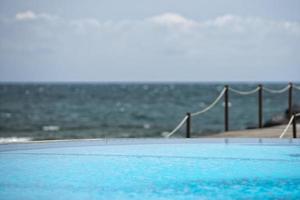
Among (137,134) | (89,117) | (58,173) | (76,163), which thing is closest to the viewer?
(58,173)

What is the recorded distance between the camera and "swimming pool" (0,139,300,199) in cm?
653

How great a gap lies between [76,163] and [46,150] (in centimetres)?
114

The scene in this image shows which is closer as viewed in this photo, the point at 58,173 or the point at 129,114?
the point at 58,173

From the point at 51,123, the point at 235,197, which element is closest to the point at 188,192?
the point at 235,197

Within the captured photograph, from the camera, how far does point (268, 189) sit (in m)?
6.73

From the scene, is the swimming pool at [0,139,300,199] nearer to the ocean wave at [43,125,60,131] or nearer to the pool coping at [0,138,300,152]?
the pool coping at [0,138,300,152]

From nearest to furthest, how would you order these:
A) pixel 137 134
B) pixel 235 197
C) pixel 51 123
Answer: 1. pixel 235 197
2. pixel 137 134
3. pixel 51 123

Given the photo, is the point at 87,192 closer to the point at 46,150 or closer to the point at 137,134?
the point at 46,150

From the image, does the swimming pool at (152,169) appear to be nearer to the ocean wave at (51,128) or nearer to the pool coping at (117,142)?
the pool coping at (117,142)

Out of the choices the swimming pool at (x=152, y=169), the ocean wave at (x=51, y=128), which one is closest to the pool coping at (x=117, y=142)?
the swimming pool at (x=152, y=169)

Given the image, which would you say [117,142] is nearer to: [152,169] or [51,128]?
[152,169]

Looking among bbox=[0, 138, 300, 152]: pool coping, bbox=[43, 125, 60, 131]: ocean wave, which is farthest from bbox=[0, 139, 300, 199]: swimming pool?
bbox=[43, 125, 60, 131]: ocean wave

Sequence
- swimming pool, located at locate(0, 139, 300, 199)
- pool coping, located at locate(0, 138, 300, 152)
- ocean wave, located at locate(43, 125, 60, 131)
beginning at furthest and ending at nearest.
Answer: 1. ocean wave, located at locate(43, 125, 60, 131)
2. pool coping, located at locate(0, 138, 300, 152)
3. swimming pool, located at locate(0, 139, 300, 199)

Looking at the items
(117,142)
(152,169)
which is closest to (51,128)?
(117,142)
